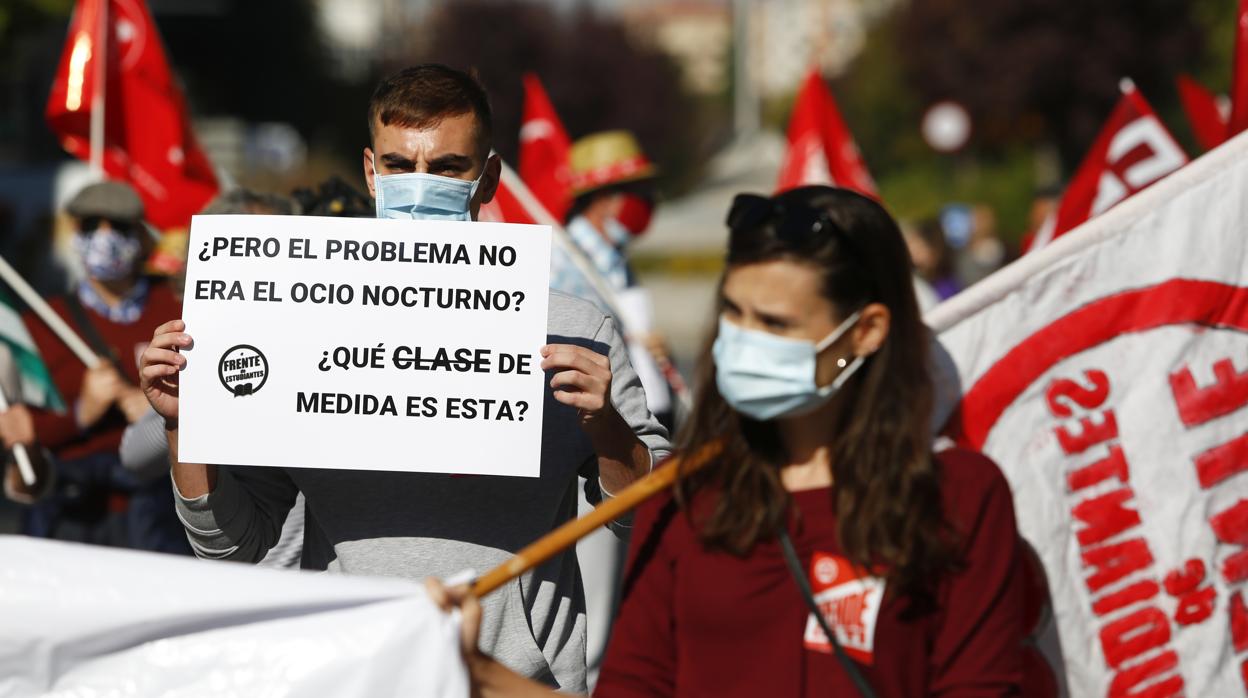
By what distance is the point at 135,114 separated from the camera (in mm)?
7438

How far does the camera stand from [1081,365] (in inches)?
130

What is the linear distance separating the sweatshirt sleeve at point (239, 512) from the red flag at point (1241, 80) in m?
3.01

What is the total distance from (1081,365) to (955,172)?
35.9 metres

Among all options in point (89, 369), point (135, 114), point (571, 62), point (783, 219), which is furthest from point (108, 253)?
point (571, 62)

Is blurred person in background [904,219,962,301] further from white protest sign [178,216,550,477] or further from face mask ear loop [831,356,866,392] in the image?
face mask ear loop [831,356,866,392]

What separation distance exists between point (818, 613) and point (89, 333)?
3.88 meters

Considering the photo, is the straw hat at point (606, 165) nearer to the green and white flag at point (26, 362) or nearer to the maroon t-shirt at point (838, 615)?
the green and white flag at point (26, 362)

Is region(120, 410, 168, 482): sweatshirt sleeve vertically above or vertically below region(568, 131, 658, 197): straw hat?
below

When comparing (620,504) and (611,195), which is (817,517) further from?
(611,195)

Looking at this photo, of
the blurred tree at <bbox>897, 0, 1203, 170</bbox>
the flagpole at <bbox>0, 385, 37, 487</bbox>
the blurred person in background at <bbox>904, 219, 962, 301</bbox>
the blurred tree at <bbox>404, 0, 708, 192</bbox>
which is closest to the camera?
the flagpole at <bbox>0, 385, 37, 487</bbox>

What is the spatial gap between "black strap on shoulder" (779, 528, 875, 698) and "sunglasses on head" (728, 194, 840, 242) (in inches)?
17.1

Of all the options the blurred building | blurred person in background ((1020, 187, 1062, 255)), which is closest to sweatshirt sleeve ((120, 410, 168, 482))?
blurred person in background ((1020, 187, 1062, 255))

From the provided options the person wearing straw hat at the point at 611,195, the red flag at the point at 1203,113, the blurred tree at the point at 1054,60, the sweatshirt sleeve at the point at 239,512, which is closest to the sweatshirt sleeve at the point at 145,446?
the sweatshirt sleeve at the point at 239,512

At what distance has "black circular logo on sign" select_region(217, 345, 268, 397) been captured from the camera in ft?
9.46
